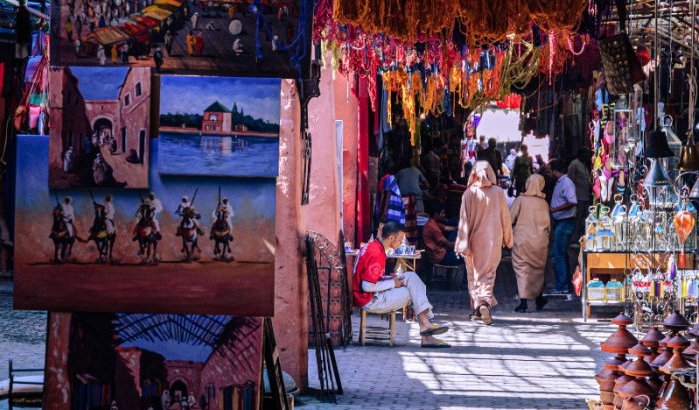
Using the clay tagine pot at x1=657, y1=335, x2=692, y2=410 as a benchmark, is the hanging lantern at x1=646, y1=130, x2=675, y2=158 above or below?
above

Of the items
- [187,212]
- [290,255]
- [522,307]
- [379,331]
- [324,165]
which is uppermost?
[324,165]

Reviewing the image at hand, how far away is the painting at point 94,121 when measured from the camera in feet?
18.7

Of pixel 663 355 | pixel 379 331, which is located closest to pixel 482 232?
pixel 379 331

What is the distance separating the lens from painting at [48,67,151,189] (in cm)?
571

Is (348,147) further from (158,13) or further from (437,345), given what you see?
(158,13)

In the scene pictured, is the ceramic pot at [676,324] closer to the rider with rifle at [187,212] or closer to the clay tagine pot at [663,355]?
the clay tagine pot at [663,355]

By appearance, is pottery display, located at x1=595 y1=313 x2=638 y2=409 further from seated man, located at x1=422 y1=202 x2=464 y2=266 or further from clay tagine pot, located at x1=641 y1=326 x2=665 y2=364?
seated man, located at x1=422 y1=202 x2=464 y2=266

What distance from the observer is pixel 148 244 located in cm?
572

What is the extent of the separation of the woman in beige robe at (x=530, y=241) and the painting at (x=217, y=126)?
9.05 metres

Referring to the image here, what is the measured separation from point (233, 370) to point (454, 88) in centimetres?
756

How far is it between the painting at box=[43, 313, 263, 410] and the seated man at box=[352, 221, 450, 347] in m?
5.49

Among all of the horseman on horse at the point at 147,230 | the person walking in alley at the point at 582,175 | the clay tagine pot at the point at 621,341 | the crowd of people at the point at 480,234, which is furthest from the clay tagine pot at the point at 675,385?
the person walking in alley at the point at 582,175

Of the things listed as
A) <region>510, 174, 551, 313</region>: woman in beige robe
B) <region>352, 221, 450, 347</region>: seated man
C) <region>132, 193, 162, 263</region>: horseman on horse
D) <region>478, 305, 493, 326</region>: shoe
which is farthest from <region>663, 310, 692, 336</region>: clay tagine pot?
<region>510, 174, 551, 313</region>: woman in beige robe

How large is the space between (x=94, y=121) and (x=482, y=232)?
8515mm
